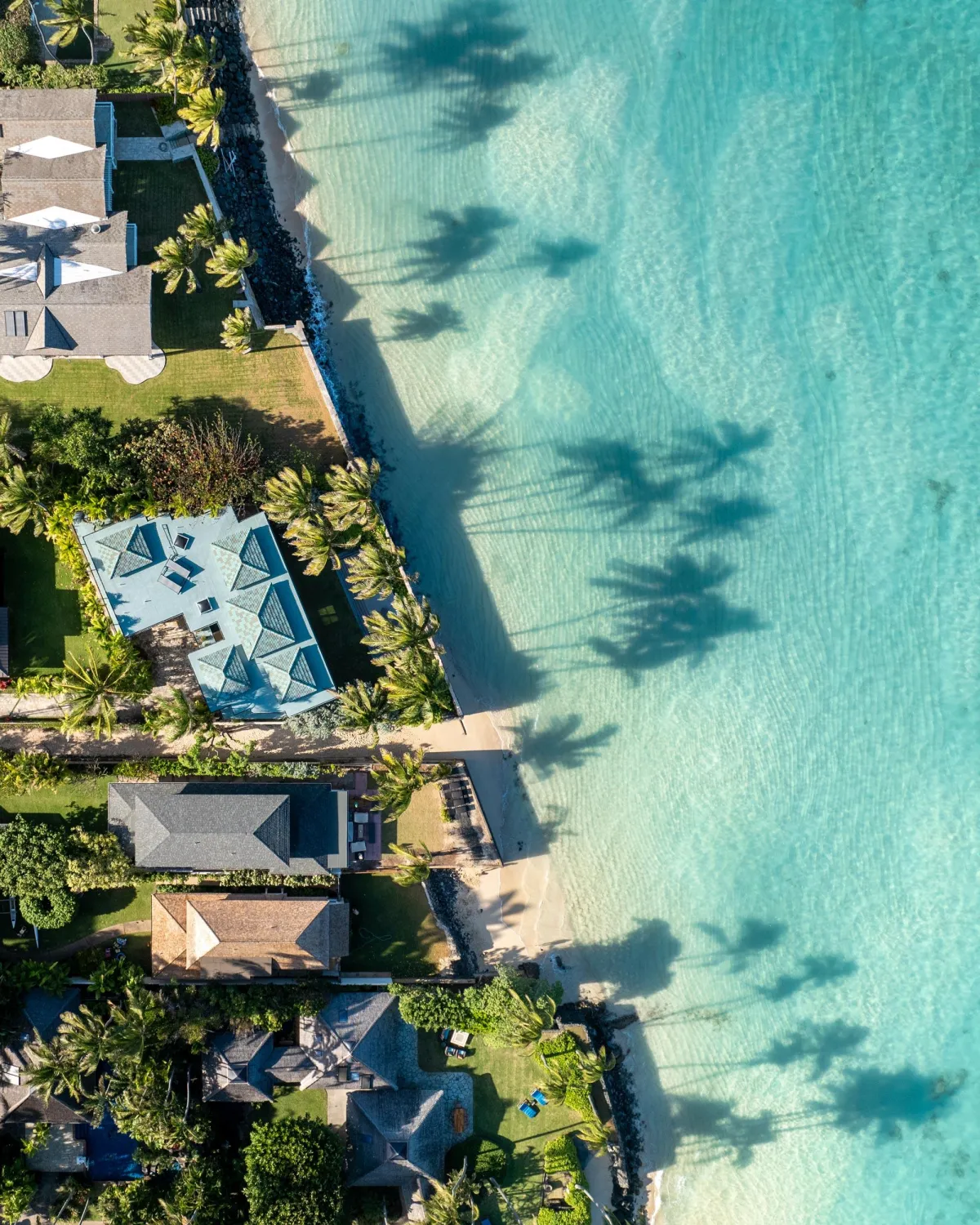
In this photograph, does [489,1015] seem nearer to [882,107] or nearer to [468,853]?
[468,853]

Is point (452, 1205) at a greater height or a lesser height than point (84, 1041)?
lesser

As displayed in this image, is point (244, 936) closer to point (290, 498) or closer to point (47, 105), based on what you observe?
point (290, 498)

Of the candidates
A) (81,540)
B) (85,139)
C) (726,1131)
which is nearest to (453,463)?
(81,540)

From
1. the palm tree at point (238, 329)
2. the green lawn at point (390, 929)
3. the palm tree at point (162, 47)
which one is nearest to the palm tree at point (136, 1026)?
the green lawn at point (390, 929)

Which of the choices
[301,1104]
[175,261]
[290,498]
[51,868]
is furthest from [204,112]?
[301,1104]

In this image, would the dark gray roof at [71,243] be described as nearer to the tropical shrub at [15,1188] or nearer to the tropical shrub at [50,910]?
the tropical shrub at [50,910]

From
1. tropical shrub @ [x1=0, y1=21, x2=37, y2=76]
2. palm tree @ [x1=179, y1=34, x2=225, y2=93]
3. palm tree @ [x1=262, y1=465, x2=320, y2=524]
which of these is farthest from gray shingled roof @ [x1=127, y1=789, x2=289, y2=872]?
tropical shrub @ [x1=0, y1=21, x2=37, y2=76]

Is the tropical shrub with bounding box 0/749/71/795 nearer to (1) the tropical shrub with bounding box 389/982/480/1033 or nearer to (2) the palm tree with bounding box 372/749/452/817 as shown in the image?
(2) the palm tree with bounding box 372/749/452/817
